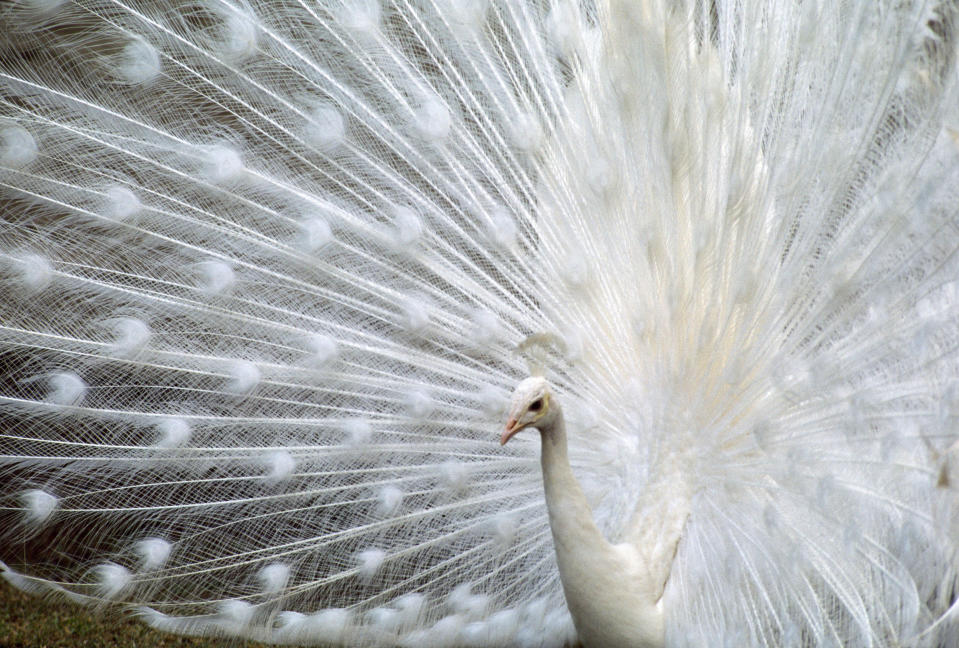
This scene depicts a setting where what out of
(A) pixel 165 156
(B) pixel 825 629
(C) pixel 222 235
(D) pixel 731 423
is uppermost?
(A) pixel 165 156

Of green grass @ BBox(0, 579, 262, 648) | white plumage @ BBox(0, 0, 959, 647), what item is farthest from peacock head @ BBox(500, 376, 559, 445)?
green grass @ BBox(0, 579, 262, 648)

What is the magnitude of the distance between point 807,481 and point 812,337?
1.28 feet

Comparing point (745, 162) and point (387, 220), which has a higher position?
point (387, 220)

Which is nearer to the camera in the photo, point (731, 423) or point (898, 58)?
point (898, 58)

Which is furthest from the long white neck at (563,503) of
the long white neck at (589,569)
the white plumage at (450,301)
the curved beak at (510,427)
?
the white plumage at (450,301)

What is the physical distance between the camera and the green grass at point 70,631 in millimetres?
3236

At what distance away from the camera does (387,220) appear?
305cm

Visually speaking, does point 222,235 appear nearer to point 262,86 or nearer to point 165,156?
point 165,156

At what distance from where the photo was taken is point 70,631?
3361 millimetres

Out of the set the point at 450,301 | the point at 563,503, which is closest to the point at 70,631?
the point at 450,301

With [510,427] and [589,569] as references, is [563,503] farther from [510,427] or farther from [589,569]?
[510,427]

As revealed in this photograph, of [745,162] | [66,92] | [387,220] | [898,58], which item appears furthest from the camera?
[387,220]

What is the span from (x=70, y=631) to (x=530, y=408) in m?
2.01

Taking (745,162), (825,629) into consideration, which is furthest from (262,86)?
(825,629)
